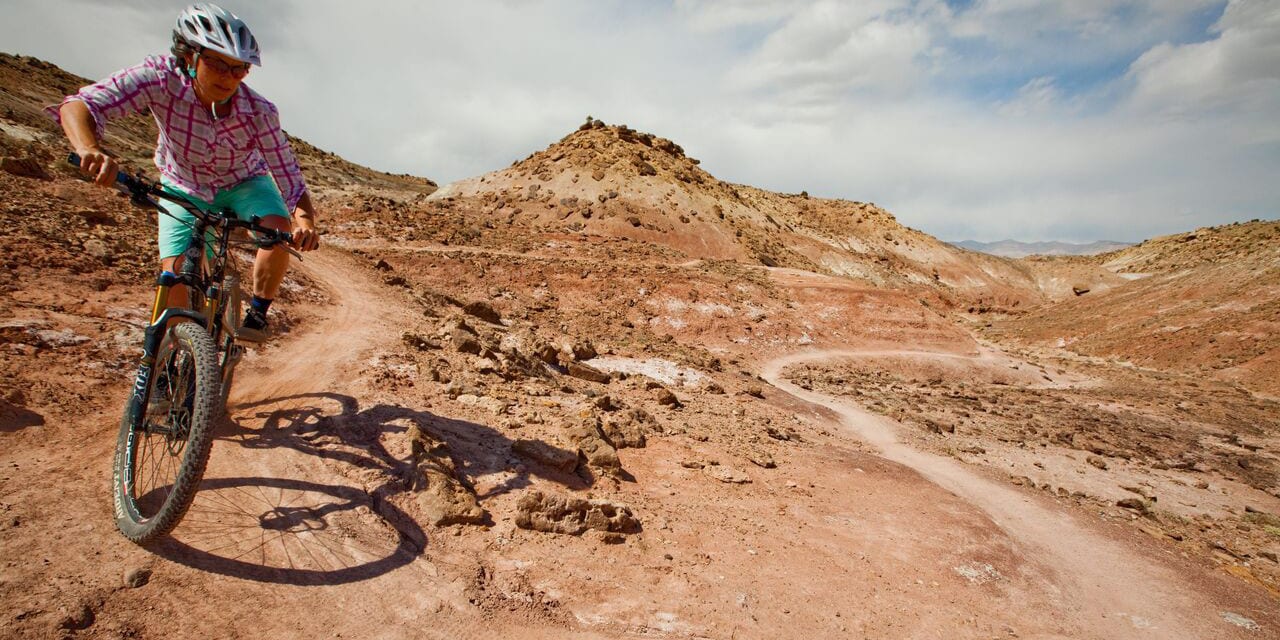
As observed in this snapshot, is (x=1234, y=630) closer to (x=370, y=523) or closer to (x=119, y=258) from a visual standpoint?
(x=370, y=523)

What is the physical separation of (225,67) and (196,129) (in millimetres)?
645

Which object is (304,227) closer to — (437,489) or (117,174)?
(117,174)

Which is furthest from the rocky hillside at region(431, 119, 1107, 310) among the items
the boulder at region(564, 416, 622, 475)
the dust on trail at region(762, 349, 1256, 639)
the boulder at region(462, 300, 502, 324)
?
the boulder at region(564, 416, 622, 475)

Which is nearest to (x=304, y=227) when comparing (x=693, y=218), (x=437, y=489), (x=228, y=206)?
(x=228, y=206)

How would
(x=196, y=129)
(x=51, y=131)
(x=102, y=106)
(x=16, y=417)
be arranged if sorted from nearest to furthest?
(x=102, y=106) < (x=196, y=129) < (x=16, y=417) < (x=51, y=131)

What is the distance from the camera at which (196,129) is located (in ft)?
13.7

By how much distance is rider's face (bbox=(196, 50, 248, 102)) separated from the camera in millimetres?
3807

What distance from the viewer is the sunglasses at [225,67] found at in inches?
150

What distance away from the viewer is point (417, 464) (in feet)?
19.1

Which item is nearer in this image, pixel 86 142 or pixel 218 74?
pixel 86 142

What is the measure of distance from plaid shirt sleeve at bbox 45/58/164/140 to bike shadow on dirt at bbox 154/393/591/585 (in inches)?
111

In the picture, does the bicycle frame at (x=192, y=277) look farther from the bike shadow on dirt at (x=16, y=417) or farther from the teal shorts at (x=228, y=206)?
the bike shadow on dirt at (x=16, y=417)

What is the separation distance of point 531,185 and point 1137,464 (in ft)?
125

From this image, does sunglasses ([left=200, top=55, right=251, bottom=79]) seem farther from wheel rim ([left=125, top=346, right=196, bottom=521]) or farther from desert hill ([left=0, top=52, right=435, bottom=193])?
desert hill ([left=0, top=52, right=435, bottom=193])
